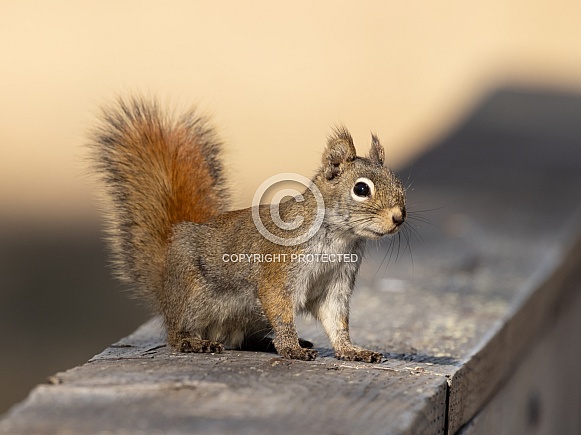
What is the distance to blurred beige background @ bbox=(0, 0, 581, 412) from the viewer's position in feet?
16.4

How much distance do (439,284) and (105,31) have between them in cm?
762

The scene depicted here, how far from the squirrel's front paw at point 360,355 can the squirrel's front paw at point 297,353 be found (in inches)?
2.5

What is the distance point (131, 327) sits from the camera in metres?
4.62

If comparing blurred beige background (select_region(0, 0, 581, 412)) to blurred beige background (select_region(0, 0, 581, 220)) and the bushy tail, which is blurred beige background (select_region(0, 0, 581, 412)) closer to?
blurred beige background (select_region(0, 0, 581, 220))

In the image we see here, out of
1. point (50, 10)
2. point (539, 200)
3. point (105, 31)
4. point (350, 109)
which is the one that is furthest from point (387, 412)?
point (50, 10)

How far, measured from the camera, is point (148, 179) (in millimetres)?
2359

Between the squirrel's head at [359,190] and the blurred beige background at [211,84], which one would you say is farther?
the blurred beige background at [211,84]

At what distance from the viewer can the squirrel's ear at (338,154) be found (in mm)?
2207

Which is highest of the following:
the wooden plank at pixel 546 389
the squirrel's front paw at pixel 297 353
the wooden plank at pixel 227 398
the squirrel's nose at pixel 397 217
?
the squirrel's nose at pixel 397 217

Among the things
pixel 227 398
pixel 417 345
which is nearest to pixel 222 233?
pixel 417 345

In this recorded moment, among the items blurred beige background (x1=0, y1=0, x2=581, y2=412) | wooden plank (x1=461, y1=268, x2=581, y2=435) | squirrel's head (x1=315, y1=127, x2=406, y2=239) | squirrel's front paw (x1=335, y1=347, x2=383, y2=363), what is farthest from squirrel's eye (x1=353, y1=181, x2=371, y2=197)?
blurred beige background (x1=0, y1=0, x2=581, y2=412)

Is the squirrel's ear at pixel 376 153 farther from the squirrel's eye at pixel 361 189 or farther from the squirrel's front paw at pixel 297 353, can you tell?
the squirrel's front paw at pixel 297 353

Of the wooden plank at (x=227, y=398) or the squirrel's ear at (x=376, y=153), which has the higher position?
the squirrel's ear at (x=376, y=153)

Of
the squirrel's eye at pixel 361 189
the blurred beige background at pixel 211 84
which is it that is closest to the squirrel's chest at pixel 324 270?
the squirrel's eye at pixel 361 189
